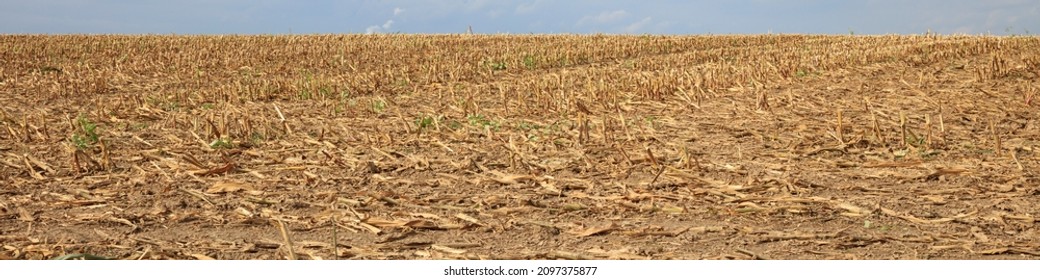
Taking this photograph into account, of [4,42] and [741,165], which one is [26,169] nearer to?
[741,165]

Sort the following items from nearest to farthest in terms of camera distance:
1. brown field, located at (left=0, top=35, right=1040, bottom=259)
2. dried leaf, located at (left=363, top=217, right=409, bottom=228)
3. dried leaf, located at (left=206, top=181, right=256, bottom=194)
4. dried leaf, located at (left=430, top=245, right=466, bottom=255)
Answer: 1. dried leaf, located at (left=430, top=245, right=466, bottom=255)
2. brown field, located at (left=0, top=35, right=1040, bottom=259)
3. dried leaf, located at (left=363, top=217, right=409, bottom=228)
4. dried leaf, located at (left=206, top=181, right=256, bottom=194)

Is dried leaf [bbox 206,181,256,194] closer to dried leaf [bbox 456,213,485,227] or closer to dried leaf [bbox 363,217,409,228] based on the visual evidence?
dried leaf [bbox 363,217,409,228]

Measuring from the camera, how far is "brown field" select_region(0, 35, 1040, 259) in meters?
5.51

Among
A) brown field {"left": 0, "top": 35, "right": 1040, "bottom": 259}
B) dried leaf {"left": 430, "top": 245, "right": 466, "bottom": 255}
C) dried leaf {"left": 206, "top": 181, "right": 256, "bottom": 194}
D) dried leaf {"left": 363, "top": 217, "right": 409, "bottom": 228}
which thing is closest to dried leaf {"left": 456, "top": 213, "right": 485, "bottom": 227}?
brown field {"left": 0, "top": 35, "right": 1040, "bottom": 259}

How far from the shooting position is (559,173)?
24.5ft

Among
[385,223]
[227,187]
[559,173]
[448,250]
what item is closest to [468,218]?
[385,223]

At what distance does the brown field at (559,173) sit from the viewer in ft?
18.1

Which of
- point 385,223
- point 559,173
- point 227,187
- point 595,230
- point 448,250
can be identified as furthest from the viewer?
point 559,173

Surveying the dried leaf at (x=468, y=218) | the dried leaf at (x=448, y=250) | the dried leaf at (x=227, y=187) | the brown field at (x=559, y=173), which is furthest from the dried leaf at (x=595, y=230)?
the dried leaf at (x=227, y=187)

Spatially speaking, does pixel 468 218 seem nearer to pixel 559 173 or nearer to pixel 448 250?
pixel 448 250

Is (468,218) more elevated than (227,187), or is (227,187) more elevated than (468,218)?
(227,187)

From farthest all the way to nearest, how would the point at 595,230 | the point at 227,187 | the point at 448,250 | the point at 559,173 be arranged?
1. the point at 559,173
2. the point at 227,187
3. the point at 595,230
4. the point at 448,250

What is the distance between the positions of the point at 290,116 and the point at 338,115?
601 mm

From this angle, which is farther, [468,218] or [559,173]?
[559,173]
